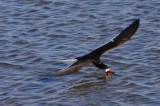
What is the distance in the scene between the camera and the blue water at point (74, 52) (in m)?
8.41

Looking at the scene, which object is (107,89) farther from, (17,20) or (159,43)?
(17,20)

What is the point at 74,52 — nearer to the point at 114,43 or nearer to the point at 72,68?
the point at 114,43

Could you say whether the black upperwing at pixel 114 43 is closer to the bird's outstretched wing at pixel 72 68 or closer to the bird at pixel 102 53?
the bird at pixel 102 53

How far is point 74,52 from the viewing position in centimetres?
1055

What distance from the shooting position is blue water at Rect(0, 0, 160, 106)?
8.41 meters

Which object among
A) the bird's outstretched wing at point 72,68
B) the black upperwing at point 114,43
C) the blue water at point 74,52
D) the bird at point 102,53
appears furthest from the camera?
the black upperwing at point 114,43

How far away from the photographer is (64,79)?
9.27 m

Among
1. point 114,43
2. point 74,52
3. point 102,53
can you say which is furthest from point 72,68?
point 74,52

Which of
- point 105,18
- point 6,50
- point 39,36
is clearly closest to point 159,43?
point 105,18

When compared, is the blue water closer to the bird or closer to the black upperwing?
the bird

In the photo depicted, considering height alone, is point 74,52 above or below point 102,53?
below

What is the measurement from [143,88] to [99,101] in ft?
3.56

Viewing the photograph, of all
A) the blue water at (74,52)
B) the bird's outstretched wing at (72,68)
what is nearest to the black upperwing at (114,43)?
the blue water at (74,52)

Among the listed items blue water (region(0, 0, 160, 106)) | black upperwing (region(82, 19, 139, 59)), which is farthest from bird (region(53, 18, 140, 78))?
blue water (region(0, 0, 160, 106))
